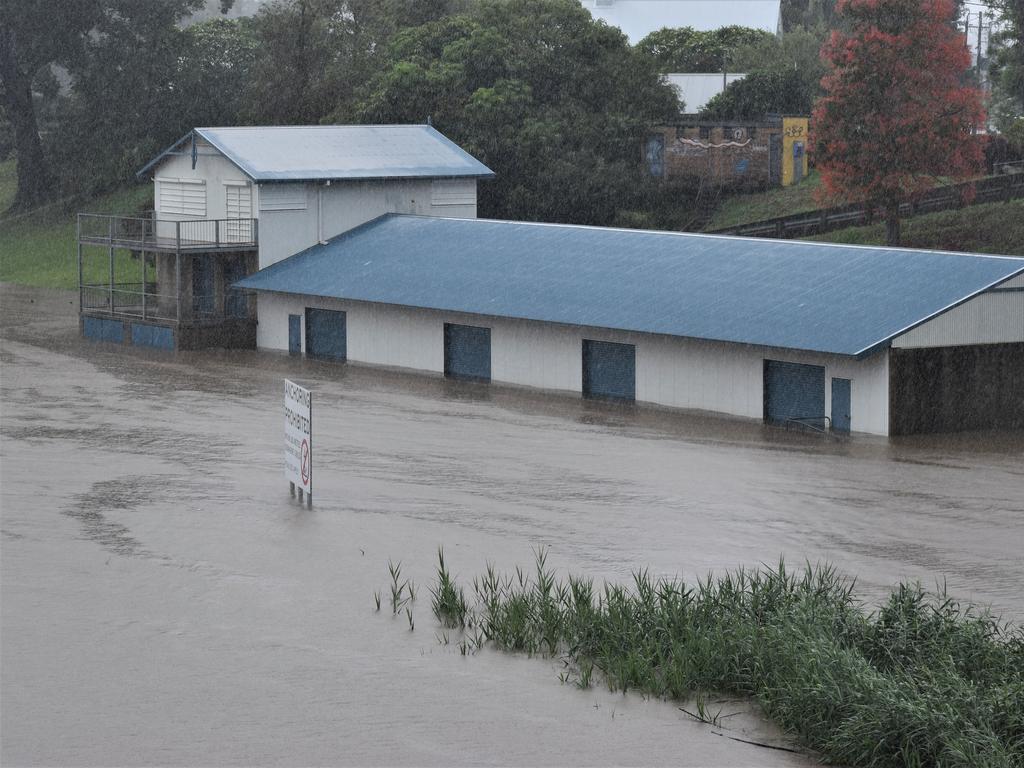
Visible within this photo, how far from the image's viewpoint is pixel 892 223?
53844mm

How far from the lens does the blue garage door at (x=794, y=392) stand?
1357 inches

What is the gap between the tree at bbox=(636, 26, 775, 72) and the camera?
3467 inches

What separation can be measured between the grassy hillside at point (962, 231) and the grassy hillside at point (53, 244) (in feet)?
90.9

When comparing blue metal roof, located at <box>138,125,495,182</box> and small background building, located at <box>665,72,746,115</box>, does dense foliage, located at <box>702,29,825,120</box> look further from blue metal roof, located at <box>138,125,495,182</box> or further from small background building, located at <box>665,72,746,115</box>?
blue metal roof, located at <box>138,125,495,182</box>

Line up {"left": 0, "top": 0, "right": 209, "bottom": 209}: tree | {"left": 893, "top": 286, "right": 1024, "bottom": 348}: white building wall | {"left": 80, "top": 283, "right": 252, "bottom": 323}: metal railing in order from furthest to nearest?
{"left": 0, "top": 0, "right": 209, "bottom": 209}: tree < {"left": 80, "top": 283, "right": 252, "bottom": 323}: metal railing < {"left": 893, "top": 286, "right": 1024, "bottom": 348}: white building wall

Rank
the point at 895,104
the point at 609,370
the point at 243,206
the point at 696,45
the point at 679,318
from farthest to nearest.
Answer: the point at 696,45, the point at 895,104, the point at 243,206, the point at 609,370, the point at 679,318

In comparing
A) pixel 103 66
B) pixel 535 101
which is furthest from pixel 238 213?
pixel 103 66

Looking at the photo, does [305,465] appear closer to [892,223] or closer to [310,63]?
[892,223]

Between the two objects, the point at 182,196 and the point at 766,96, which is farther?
the point at 766,96

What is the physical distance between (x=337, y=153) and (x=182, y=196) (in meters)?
5.06

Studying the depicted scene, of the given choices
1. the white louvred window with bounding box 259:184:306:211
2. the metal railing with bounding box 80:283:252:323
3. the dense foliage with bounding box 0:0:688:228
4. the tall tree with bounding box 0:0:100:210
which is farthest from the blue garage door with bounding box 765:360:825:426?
the tall tree with bounding box 0:0:100:210

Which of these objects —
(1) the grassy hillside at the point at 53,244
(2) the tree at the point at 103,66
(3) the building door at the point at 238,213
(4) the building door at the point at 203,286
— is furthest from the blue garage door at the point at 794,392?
(2) the tree at the point at 103,66

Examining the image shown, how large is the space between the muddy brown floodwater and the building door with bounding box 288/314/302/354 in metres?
5.43

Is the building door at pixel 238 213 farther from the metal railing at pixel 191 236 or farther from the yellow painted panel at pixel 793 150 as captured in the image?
the yellow painted panel at pixel 793 150
